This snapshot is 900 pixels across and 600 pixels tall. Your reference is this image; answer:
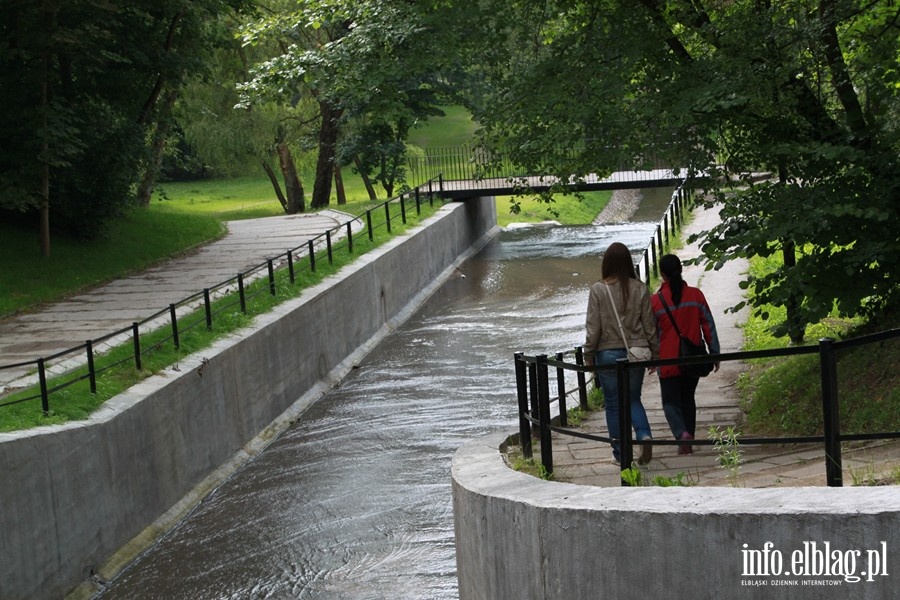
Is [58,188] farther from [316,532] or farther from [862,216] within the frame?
[862,216]

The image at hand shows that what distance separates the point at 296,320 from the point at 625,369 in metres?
12.1

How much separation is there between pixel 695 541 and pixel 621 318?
10.0ft

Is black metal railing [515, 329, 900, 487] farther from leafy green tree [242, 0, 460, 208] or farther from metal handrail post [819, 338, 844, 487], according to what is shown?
leafy green tree [242, 0, 460, 208]

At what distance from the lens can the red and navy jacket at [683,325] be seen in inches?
323

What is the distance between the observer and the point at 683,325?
8211mm

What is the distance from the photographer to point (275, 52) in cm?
3647

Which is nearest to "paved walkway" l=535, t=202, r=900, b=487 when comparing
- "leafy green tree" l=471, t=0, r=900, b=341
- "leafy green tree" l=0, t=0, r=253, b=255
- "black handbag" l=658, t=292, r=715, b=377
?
"black handbag" l=658, t=292, r=715, b=377

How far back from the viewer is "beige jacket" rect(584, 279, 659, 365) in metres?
8.03

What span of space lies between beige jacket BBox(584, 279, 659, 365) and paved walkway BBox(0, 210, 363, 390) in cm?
781

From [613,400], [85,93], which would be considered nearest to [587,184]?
[85,93]

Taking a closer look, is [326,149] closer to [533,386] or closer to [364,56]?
[364,56]

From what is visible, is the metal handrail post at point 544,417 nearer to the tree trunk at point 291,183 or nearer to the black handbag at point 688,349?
the black handbag at point 688,349

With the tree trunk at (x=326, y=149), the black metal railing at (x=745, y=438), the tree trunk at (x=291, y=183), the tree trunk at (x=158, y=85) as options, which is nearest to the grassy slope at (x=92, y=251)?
the tree trunk at (x=291, y=183)

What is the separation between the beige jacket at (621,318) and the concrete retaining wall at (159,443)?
5.36 metres
